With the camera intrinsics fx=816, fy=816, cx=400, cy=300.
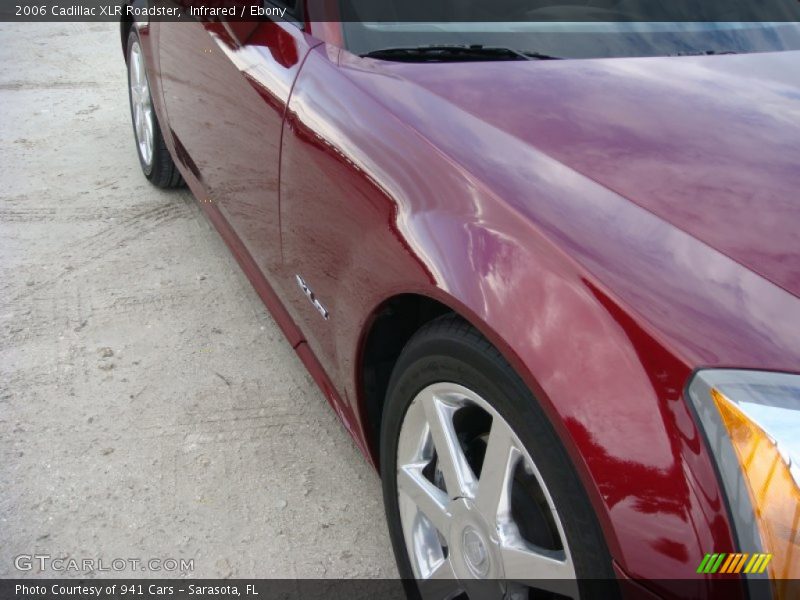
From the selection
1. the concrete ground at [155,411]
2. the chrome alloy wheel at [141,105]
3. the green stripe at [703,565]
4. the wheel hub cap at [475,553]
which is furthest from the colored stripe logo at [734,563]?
the chrome alloy wheel at [141,105]

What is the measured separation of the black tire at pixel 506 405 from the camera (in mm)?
1200

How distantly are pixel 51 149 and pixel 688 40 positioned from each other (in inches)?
154

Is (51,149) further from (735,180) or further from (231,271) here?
(735,180)

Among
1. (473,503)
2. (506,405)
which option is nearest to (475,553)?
(473,503)

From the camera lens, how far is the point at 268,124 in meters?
2.18

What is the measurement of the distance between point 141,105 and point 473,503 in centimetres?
325

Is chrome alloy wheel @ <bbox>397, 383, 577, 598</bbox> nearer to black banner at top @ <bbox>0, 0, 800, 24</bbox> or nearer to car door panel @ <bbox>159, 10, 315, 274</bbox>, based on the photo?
car door panel @ <bbox>159, 10, 315, 274</bbox>

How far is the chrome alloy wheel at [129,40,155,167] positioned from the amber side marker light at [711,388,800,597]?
3358 mm

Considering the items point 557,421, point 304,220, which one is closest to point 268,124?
point 304,220

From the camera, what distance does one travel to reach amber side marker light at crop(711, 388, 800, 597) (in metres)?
1.02

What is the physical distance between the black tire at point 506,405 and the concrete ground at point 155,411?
0.64m

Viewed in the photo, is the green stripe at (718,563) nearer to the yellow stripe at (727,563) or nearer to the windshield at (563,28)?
the yellow stripe at (727,563)

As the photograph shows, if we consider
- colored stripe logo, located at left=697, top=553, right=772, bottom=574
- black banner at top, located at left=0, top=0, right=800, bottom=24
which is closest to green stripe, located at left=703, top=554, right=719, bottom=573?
colored stripe logo, located at left=697, top=553, right=772, bottom=574
